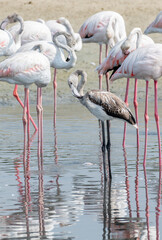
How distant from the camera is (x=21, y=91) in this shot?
14719 millimetres

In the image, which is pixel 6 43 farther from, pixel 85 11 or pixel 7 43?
pixel 85 11

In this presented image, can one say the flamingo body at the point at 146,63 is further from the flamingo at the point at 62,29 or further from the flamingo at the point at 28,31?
the flamingo at the point at 62,29

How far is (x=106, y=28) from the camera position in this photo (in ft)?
39.0

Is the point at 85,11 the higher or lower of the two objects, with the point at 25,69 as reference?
higher

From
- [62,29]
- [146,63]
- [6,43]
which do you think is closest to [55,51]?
[6,43]

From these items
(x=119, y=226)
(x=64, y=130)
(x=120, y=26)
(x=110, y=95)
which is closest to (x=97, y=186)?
(x=110, y=95)

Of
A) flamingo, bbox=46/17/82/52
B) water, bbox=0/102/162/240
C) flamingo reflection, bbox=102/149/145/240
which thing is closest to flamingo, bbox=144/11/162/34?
flamingo, bbox=46/17/82/52

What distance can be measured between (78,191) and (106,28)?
609 centimetres

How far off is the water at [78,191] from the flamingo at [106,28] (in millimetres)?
2359

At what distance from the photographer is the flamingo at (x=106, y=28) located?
11.8 meters

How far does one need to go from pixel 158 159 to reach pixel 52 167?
1.32 meters

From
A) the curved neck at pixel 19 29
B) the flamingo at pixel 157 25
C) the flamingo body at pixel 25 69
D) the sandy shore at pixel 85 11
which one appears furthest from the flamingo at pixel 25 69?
the sandy shore at pixel 85 11

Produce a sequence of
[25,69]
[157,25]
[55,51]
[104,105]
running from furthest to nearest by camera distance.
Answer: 1. [157,25]
2. [55,51]
3. [25,69]
4. [104,105]

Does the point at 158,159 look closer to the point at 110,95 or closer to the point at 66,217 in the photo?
the point at 110,95
